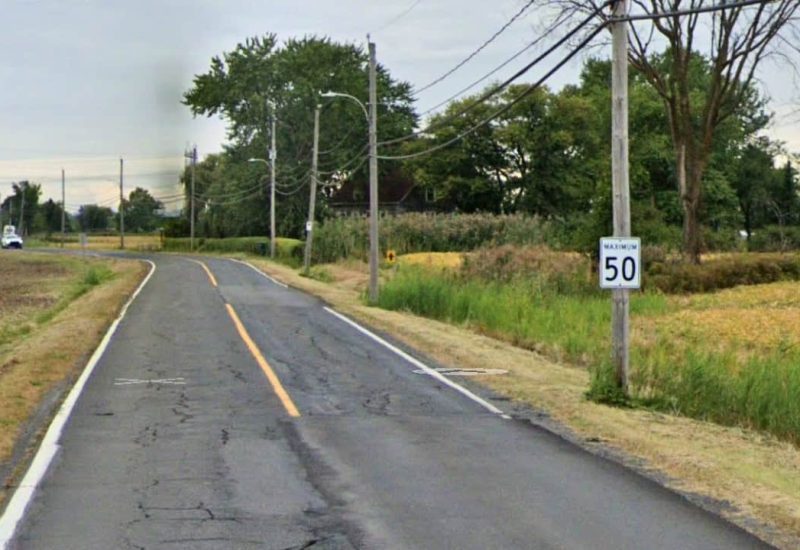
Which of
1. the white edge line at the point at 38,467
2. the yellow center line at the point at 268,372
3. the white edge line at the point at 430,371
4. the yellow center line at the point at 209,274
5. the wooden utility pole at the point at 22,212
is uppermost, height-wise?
the wooden utility pole at the point at 22,212

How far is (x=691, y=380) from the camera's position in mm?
16281

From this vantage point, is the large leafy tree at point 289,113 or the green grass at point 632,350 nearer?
the green grass at point 632,350

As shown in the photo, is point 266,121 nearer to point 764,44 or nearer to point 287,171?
point 287,171

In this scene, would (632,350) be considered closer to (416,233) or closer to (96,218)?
(416,233)

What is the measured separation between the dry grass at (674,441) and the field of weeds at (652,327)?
2.48 ft

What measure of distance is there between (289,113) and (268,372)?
7929cm

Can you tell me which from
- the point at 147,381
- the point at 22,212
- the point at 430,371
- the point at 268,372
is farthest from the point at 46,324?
the point at 22,212

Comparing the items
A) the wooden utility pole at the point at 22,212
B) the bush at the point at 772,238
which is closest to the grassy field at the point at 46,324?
the bush at the point at 772,238

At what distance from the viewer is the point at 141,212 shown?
19275 centimetres

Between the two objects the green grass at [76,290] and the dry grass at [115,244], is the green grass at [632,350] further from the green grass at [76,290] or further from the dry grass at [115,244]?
the dry grass at [115,244]

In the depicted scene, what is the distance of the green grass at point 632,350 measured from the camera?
15.3m

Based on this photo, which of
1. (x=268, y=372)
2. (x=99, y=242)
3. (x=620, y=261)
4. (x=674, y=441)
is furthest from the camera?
(x=99, y=242)

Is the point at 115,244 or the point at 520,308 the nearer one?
the point at 520,308

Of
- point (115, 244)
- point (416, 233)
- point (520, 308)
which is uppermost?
point (416, 233)
